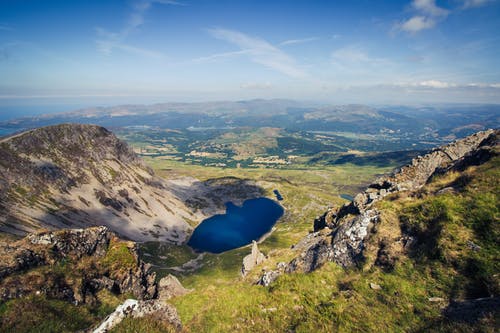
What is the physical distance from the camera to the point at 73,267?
2894 cm

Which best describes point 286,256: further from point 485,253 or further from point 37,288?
point 37,288

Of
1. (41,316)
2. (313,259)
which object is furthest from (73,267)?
(313,259)

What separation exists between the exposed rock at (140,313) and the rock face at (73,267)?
10.9 m

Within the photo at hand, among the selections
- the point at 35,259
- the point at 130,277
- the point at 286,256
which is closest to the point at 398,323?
the point at 286,256

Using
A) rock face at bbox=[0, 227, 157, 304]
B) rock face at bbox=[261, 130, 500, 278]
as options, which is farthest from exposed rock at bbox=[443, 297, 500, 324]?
rock face at bbox=[0, 227, 157, 304]

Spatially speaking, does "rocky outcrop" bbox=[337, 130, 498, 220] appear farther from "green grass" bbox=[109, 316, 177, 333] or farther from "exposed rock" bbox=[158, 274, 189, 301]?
"green grass" bbox=[109, 316, 177, 333]

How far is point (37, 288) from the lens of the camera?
22.6 metres

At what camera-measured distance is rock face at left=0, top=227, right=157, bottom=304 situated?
928 inches

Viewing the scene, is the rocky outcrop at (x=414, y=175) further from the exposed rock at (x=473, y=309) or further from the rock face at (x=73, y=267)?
the rock face at (x=73, y=267)

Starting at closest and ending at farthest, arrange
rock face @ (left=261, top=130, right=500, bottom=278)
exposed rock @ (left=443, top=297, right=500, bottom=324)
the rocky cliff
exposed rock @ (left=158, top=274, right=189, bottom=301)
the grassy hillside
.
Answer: exposed rock @ (left=443, top=297, right=500, bottom=324) → the grassy hillside → rock face @ (left=261, top=130, right=500, bottom=278) → exposed rock @ (left=158, top=274, right=189, bottom=301) → the rocky cliff

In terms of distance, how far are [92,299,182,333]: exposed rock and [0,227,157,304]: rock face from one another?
10931mm

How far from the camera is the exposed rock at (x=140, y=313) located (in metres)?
15.1

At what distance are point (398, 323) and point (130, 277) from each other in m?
31.5

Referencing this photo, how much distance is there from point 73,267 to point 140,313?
18.2 m
